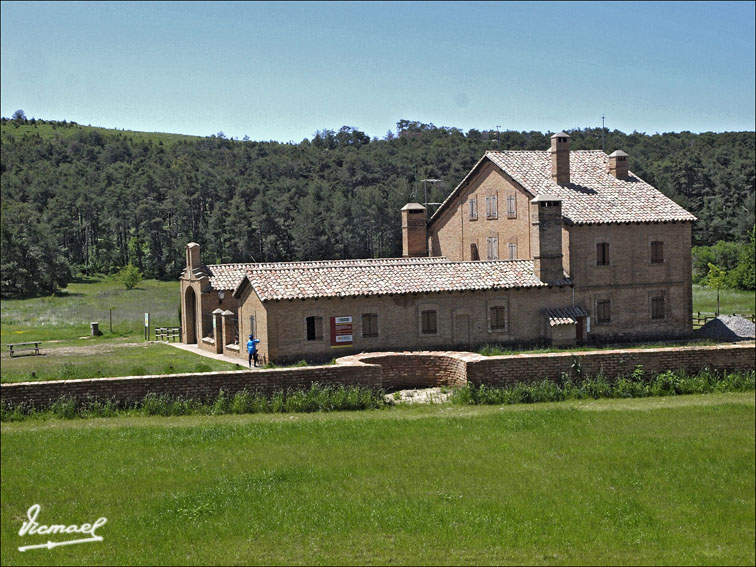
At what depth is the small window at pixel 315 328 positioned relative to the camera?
1106 inches

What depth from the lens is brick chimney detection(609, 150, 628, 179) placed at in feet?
124

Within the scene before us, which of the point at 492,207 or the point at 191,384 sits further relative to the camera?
the point at 492,207

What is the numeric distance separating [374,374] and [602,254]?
54.5 ft

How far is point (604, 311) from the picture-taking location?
111ft

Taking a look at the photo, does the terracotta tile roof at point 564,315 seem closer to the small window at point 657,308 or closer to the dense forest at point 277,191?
the small window at point 657,308

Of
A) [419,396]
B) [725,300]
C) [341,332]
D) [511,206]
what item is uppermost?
[511,206]

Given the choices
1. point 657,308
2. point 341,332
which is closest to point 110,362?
point 341,332

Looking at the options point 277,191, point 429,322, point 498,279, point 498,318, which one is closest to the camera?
point 429,322

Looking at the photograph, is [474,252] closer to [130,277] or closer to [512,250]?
[512,250]

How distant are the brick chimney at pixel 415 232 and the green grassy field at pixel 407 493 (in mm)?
25042

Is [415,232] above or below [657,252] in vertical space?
above

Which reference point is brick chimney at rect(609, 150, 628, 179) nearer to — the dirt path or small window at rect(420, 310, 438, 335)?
small window at rect(420, 310, 438, 335)

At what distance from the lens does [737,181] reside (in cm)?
8438

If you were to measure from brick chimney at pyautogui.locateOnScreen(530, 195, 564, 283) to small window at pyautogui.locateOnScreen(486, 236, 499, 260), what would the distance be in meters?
4.39
